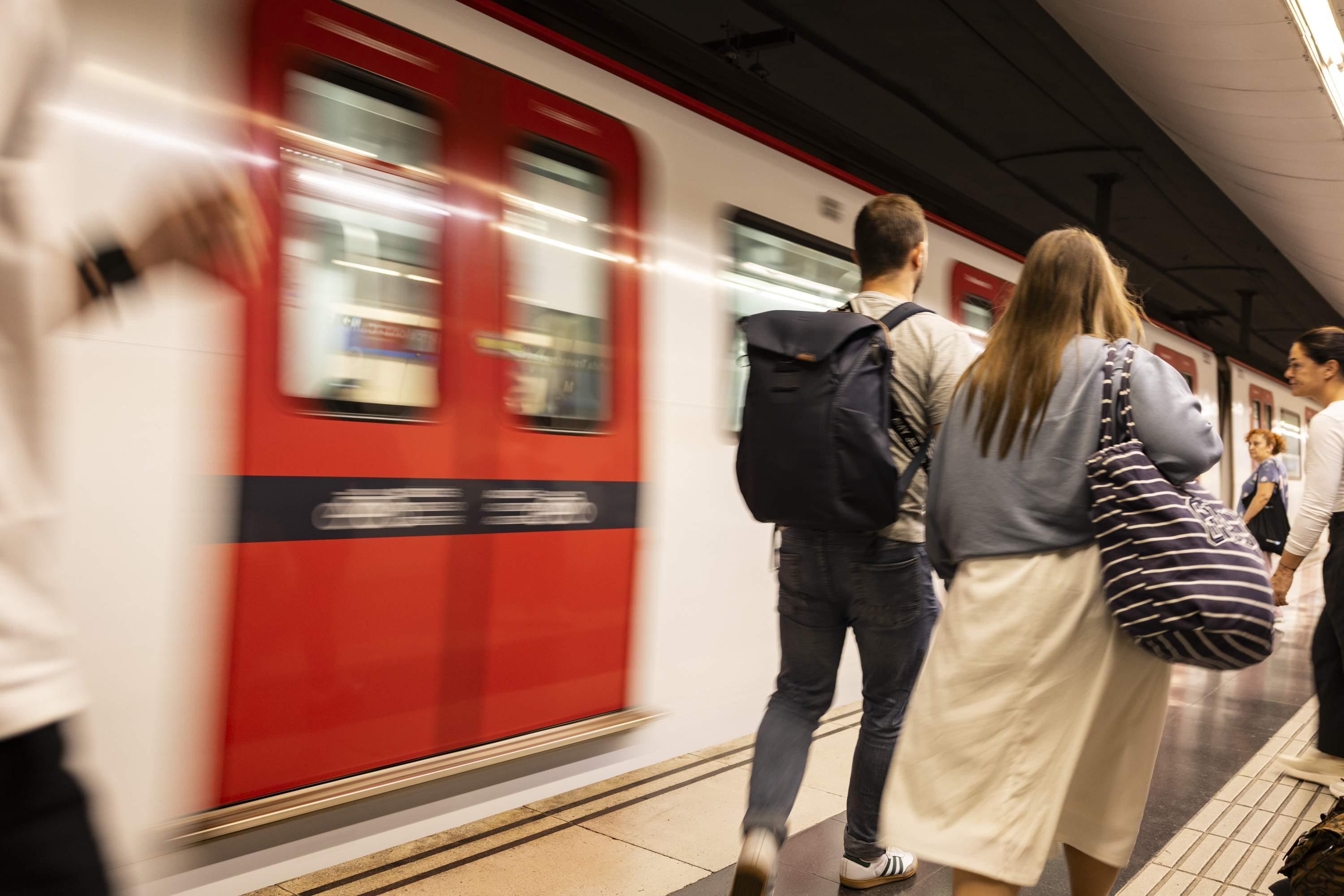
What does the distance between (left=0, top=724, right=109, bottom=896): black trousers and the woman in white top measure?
3.58 meters

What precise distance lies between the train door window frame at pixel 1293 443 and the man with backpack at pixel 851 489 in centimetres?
1472

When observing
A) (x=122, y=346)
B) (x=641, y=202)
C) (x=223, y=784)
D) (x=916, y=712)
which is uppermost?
(x=641, y=202)

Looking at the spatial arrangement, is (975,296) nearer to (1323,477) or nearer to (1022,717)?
(1323,477)

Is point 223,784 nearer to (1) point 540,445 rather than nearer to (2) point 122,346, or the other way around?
(2) point 122,346

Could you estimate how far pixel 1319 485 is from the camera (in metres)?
3.51

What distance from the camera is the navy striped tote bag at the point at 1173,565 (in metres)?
1.57

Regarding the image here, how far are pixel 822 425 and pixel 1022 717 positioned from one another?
0.71m

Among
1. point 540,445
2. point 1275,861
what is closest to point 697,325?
point 540,445

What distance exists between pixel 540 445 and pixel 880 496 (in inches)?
43.9

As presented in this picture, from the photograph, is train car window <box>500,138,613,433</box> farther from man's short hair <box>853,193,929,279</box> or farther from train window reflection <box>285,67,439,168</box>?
man's short hair <box>853,193,929,279</box>

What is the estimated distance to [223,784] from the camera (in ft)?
7.04

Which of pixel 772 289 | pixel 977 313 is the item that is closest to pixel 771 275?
pixel 772 289

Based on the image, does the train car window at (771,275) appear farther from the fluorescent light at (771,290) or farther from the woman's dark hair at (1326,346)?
the woman's dark hair at (1326,346)

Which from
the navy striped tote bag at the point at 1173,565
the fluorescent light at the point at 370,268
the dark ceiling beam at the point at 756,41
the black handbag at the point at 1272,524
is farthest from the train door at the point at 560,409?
the black handbag at the point at 1272,524
